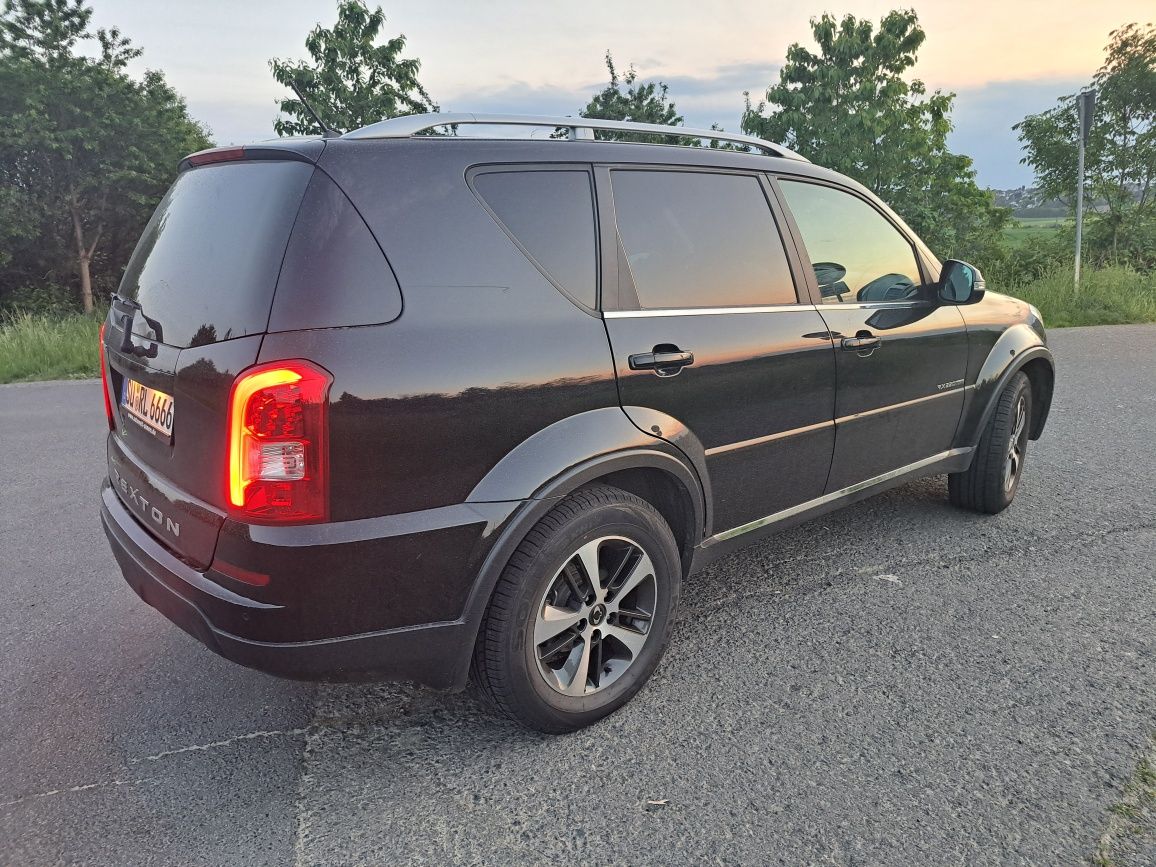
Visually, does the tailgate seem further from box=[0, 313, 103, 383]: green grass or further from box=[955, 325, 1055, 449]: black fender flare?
box=[0, 313, 103, 383]: green grass

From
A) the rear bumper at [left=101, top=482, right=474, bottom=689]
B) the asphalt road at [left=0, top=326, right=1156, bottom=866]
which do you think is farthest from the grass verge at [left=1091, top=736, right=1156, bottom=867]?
the rear bumper at [left=101, top=482, right=474, bottom=689]

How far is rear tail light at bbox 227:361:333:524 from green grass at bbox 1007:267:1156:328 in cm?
1315

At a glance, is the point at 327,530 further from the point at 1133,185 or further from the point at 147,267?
the point at 1133,185

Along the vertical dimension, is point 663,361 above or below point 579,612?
above

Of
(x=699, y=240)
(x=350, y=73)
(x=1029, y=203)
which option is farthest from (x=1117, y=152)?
(x=699, y=240)

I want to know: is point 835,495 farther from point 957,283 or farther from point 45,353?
point 45,353

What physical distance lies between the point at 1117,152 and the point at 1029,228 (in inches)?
103

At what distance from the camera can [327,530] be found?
2.08 m

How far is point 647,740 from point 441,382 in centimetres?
127

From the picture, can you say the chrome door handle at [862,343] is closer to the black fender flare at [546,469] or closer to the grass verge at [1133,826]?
the black fender flare at [546,469]

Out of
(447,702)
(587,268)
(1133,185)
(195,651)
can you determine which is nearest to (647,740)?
(447,702)

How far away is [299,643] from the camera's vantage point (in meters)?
2.15

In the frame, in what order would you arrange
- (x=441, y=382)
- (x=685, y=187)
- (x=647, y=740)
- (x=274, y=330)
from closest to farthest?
(x=274, y=330), (x=441, y=382), (x=647, y=740), (x=685, y=187)

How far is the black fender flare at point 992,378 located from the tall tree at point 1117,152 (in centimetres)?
1981
